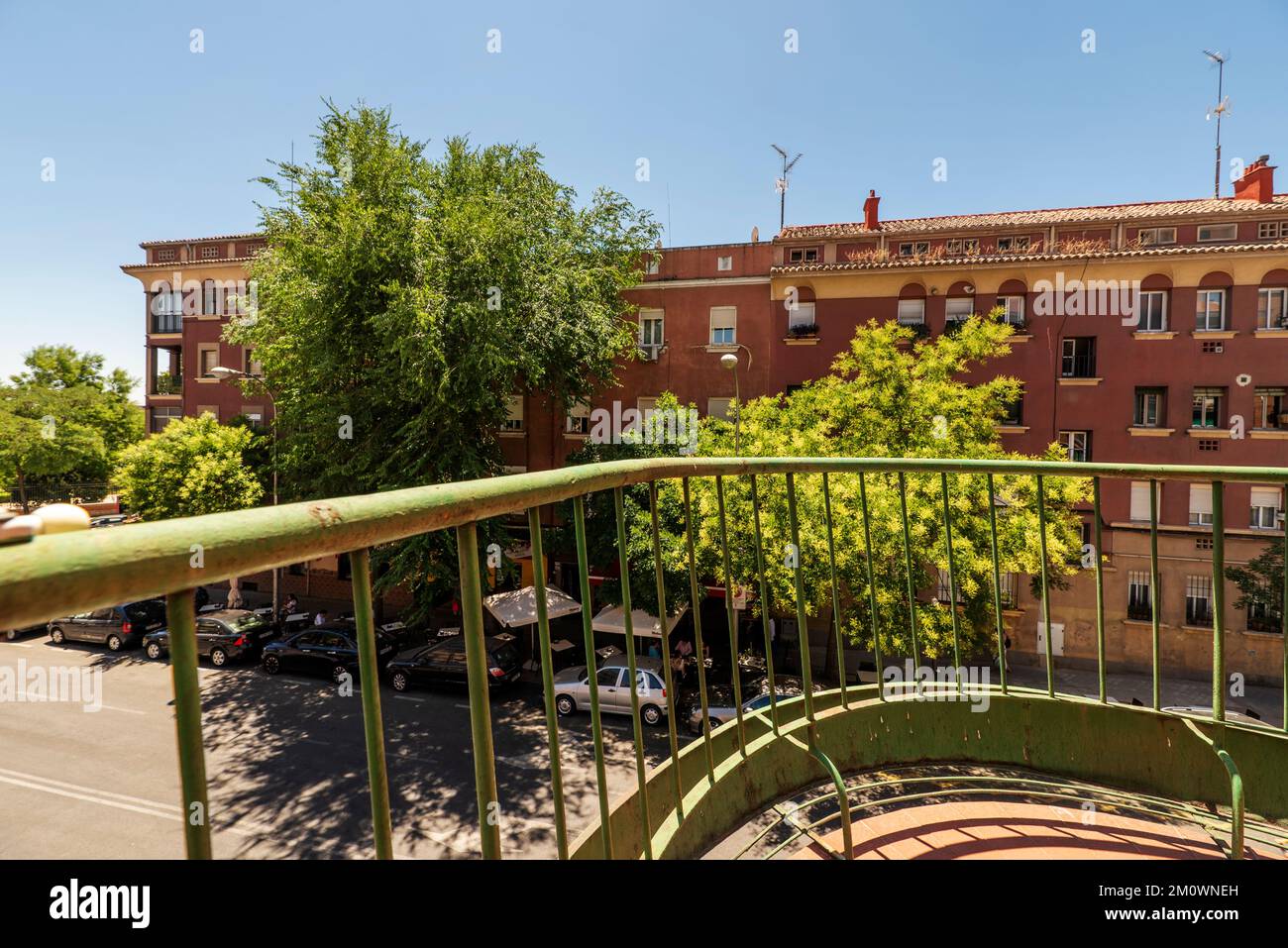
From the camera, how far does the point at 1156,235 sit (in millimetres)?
18969

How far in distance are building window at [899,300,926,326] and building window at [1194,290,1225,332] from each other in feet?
23.0

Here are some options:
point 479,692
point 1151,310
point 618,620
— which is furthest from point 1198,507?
point 479,692

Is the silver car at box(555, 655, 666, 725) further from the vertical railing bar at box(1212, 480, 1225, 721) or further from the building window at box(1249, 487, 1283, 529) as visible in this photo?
the building window at box(1249, 487, 1283, 529)

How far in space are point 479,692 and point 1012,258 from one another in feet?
66.9

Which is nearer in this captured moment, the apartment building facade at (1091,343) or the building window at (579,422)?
the apartment building facade at (1091,343)

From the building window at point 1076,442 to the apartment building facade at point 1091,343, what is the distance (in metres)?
0.07

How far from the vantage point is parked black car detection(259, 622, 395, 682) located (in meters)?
14.5

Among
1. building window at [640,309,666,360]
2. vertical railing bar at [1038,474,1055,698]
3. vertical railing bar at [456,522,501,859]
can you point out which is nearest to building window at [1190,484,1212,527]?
building window at [640,309,666,360]

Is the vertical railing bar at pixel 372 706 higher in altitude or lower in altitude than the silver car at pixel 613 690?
higher

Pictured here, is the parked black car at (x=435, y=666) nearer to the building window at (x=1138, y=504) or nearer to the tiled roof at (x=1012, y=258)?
the tiled roof at (x=1012, y=258)

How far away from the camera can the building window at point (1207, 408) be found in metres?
17.0

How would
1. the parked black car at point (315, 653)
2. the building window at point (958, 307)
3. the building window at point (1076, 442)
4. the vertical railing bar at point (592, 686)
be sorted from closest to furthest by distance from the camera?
the vertical railing bar at point (592, 686), the parked black car at point (315, 653), the building window at point (1076, 442), the building window at point (958, 307)

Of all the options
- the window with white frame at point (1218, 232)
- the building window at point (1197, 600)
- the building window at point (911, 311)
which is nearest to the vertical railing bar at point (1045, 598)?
the building window at point (911, 311)

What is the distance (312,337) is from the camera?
42.9ft
